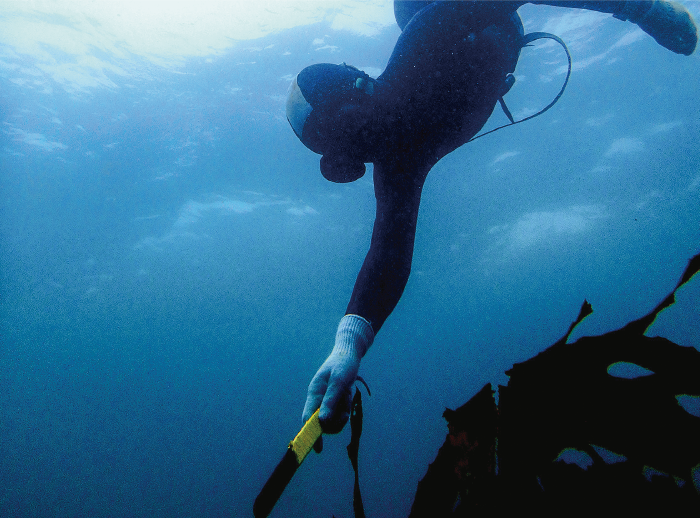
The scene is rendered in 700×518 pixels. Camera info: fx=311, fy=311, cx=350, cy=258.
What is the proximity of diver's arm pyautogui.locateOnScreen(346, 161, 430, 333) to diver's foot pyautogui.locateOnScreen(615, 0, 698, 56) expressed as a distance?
6.16 feet

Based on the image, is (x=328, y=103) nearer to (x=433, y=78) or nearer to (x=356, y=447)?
(x=433, y=78)

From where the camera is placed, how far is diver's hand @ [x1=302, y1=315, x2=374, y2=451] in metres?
1.25

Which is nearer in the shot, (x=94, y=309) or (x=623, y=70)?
(x=623, y=70)

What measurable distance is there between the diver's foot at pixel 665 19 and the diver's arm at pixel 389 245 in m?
1.88

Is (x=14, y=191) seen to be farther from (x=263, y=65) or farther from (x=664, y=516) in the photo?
(x=664, y=516)

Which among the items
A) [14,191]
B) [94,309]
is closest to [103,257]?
[14,191]

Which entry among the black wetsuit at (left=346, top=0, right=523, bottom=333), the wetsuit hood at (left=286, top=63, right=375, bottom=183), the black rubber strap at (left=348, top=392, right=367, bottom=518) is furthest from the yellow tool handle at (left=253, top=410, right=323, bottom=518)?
the wetsuit hood at (left=286, top=63, right=375, bottom=183)

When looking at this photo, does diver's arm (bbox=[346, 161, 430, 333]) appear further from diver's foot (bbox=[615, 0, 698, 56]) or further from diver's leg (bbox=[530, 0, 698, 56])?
diver's foot (bbox=[615, 0, 698, 56])

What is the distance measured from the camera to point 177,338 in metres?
45.4

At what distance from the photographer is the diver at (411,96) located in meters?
2.08

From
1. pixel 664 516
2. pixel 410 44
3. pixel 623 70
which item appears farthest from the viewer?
pixel 623 70

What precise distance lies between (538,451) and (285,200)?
19.8m

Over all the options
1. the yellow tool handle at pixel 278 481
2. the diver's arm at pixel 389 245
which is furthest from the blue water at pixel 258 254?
the diver's arm at pixel 389 245

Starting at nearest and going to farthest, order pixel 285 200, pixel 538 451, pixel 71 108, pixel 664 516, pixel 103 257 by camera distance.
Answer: pixel 664 516
pixel 538 451
pixel 71 108
pixel 285 200
pixel 103 257
